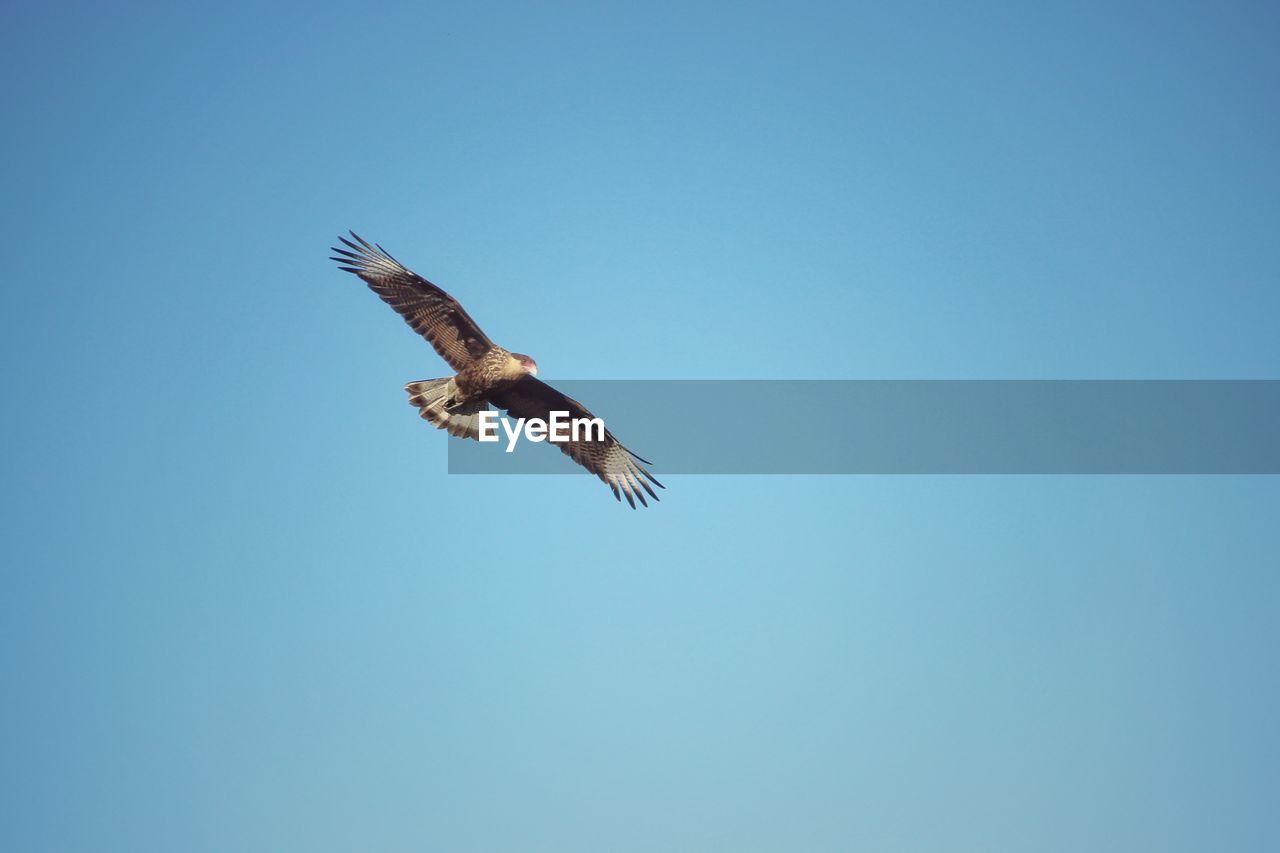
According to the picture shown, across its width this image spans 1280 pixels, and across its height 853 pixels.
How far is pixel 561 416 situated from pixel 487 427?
1054 millimetres

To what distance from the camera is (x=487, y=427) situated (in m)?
14.6

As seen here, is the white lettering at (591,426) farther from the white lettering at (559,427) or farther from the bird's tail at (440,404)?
the bird's tail at (440,404)

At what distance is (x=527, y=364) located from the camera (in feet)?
45.9

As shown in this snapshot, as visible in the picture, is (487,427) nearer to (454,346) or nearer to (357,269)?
(454,346)

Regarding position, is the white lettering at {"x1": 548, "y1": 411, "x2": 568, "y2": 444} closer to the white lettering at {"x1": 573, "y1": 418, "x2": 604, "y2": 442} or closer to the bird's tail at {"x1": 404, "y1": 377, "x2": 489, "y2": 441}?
the white lettering at {"x1": 573, "y1": 418, "x2": 604, "y2": 442}

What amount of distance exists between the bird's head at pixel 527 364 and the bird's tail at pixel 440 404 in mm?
795

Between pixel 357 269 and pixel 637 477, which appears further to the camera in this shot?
pixel 637 477

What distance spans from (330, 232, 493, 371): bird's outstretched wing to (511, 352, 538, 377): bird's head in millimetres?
333

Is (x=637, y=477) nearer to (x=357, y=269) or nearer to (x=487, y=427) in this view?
(x=487, y=427)

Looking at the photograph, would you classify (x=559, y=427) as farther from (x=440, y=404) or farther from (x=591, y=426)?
(x=440, y=404)

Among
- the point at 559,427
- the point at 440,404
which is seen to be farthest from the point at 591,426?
the point at 440,404

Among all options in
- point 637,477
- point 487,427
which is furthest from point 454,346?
point 637,477

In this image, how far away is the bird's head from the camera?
45.9 ft

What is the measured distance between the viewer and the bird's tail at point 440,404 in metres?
14.3
